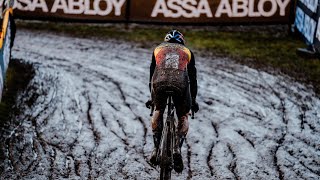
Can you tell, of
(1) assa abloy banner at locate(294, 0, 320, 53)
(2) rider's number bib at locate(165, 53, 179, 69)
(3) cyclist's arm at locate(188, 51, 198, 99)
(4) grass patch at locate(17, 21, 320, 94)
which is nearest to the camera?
(2) rider's number bib at locate(165, 53, 179, 69)

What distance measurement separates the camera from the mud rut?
7766mm

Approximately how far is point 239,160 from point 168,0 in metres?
9.25

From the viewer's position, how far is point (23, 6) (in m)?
16.6

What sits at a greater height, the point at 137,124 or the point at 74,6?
the point at 74,6

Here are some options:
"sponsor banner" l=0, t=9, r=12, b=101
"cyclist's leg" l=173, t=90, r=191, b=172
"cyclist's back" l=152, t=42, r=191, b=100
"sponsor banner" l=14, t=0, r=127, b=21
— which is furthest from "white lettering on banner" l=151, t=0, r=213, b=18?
"cyclist's leg" l=173, t=90, r=191, b=172

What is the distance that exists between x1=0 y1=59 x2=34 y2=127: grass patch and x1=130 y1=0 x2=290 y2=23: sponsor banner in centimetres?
502

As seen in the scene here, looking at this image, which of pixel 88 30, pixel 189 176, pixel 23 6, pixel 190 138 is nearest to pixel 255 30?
pixel 88 30

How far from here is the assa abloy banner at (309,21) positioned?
14031 mm

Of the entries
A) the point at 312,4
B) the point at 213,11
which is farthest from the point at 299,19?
the point at 213,11

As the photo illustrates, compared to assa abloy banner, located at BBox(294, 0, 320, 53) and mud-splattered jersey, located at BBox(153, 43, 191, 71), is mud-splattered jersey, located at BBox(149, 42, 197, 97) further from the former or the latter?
assa abloy banner, located at BBox(294, 0, 320, 53)

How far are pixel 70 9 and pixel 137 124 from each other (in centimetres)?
811

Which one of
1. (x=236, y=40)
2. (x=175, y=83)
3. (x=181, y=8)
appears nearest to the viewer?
(x=175, y=83)

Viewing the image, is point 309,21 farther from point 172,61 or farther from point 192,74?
point 172,61

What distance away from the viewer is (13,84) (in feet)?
37.2
